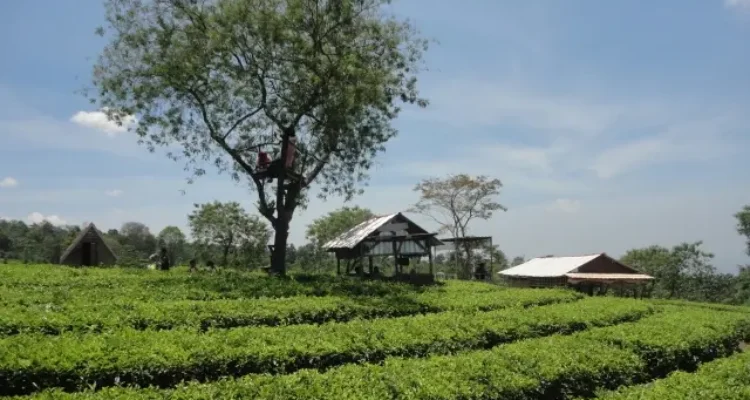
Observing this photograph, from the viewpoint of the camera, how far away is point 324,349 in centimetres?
888

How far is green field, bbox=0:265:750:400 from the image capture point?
6.88 m

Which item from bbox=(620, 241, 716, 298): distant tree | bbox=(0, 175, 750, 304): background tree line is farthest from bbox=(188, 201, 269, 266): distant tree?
bbox=(620, 241, 716, 298): distant tree

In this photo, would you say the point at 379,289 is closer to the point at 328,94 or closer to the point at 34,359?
the point at 328,94

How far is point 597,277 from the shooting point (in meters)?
33.1

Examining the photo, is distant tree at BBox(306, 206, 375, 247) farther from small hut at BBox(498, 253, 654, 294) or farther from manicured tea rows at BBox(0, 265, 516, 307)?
manicured tea rows at BBox(0, 265, 516, 307)

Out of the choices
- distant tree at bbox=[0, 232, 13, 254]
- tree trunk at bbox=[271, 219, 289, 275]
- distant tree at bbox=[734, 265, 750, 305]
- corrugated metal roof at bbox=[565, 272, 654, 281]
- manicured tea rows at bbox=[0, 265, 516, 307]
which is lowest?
distant tree at bbox=[734, 265, 750, 305]

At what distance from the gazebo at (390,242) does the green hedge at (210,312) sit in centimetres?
1039

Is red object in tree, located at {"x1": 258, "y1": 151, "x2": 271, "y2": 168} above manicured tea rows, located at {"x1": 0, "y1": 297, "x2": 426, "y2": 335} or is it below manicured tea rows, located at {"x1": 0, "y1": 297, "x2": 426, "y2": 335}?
above

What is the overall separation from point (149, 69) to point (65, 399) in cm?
1876

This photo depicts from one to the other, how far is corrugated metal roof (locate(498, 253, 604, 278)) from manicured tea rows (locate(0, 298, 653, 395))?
24.1m

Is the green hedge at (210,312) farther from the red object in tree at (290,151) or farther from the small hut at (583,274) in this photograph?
the small hut at (583,274)

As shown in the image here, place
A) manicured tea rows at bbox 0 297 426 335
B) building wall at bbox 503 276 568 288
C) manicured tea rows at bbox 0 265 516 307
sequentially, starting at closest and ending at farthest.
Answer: manicured tea rows at bbox 0 297 426 335 < manicured tea rows at bbox 0 265 516 307 < building wall at bbox 503 276 568 288

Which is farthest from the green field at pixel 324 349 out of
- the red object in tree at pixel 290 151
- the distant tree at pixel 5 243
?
the distant tree at pixel 5 243

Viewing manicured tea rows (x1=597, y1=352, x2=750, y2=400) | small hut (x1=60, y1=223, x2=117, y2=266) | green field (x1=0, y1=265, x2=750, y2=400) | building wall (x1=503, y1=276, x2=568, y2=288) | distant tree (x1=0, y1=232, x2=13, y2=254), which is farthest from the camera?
distant tree (x1=0, y1=232, x2=13, y2=254)
